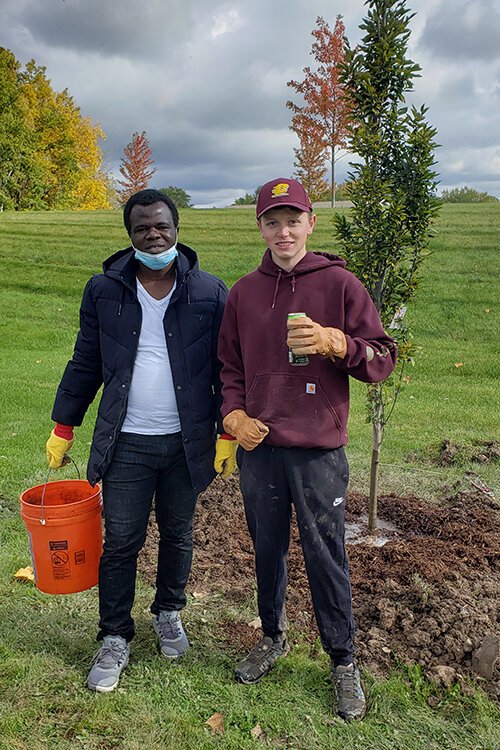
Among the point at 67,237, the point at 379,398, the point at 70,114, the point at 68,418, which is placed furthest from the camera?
the point at 70,114

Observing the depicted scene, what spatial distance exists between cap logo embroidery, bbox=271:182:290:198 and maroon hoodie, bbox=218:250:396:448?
0.89ft

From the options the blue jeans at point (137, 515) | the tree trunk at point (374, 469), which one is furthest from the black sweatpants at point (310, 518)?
the tree trunk at point (374, 469)

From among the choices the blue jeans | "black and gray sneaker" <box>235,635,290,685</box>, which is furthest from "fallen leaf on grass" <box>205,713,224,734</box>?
the blue jeans

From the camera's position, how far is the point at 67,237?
2073cm

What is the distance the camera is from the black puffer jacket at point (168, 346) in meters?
2.97

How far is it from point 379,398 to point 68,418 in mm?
2342

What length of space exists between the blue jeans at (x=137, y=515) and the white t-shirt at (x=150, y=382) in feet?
0.20

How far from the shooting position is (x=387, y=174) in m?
4.34

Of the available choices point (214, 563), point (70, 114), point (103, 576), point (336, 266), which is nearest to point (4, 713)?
point (103, 576)

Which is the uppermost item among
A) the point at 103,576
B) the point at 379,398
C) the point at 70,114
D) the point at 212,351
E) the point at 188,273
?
the point at 70,114

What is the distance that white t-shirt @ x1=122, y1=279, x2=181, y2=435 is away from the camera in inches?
118

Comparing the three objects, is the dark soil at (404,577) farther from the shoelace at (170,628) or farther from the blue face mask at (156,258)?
the blue face mask at (156,258)

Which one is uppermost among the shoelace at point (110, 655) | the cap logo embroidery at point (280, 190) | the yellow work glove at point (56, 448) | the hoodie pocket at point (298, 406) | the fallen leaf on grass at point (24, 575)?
the cap logo embroidery at point (280, 190)

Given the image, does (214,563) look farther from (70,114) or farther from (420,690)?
(70,114)
